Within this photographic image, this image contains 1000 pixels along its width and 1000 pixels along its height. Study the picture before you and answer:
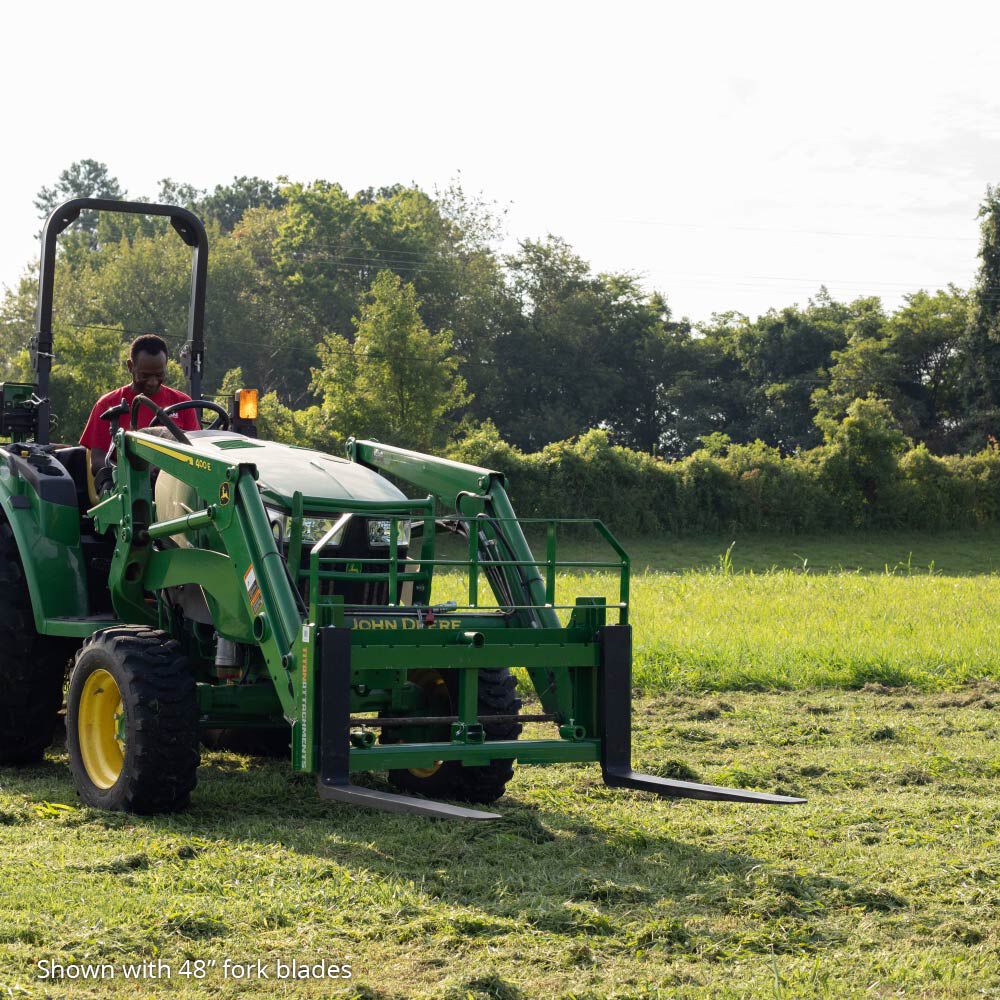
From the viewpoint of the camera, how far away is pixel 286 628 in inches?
215

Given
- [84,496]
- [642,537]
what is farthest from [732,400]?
[84,496]

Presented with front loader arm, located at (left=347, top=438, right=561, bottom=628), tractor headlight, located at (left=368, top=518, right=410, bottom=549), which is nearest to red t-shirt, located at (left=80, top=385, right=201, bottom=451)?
front loader arm, located at (left=347, top=438, right=561, bottom=628)

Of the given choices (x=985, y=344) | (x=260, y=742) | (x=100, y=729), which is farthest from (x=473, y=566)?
(x=985, y=344)

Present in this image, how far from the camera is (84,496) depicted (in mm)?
7020

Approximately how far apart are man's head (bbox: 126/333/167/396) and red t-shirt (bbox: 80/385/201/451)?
4 centimetres

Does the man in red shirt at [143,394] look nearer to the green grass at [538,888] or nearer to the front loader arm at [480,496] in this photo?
the front loader arm at [480,496]

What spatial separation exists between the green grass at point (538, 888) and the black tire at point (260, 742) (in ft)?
1.09

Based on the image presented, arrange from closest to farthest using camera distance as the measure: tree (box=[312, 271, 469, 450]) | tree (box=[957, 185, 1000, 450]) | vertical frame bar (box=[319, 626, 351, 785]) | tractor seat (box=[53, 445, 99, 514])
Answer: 1. vertical frame bar (box=[319, 626, 351, 785])
2. tractor seat (box=[53, 445, 99, 514])
3. tree (box=[312, 271, 469, 450])
4. tree (box=[957, 185, 1000, 450])

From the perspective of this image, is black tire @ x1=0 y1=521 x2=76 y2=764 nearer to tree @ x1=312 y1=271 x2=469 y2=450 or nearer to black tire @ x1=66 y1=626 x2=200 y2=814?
black tire @ x1=66 y1=626 x2=200 y2=814

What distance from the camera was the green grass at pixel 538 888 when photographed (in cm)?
390

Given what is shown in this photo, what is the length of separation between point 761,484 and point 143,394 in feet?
102

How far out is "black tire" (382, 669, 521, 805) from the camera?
6168 mm

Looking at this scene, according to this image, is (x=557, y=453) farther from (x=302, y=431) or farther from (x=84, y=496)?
(x=84, y=496)

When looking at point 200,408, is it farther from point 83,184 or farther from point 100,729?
point 83,184
